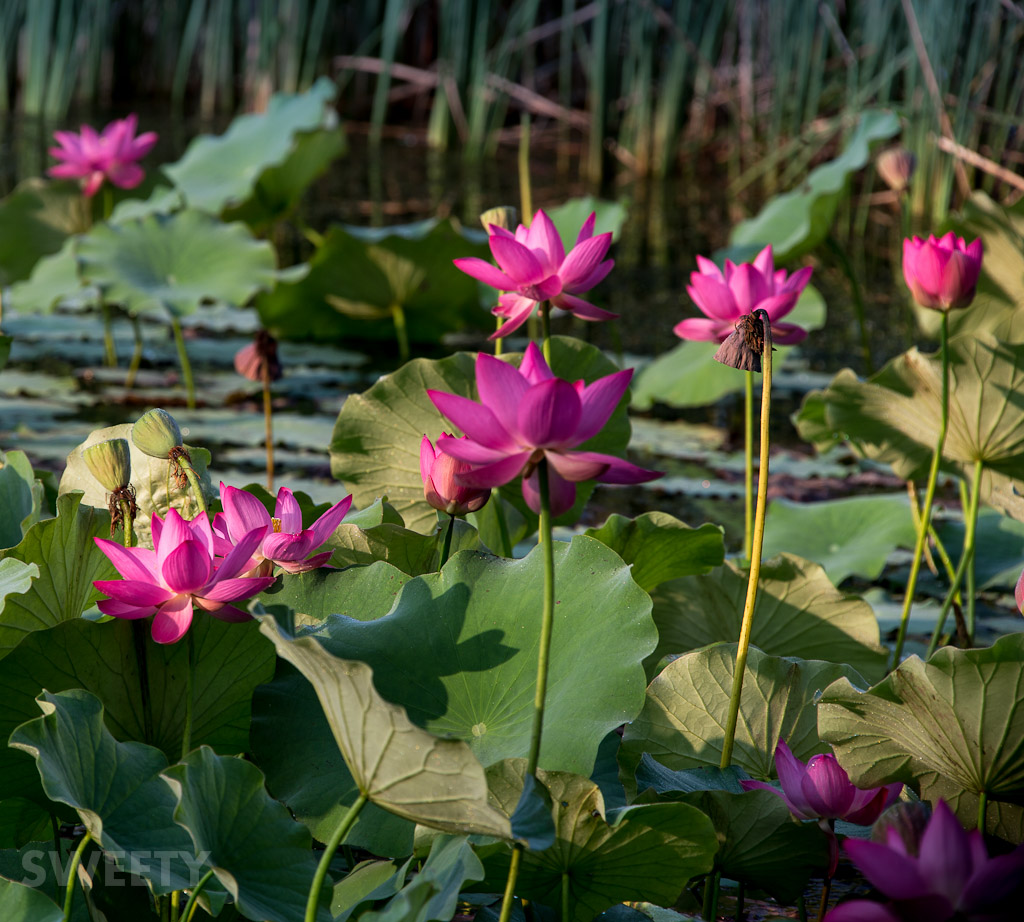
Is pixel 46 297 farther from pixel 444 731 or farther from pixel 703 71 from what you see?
pixel 703 71

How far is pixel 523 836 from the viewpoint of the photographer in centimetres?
66

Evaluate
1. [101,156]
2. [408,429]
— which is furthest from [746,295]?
[101,156]

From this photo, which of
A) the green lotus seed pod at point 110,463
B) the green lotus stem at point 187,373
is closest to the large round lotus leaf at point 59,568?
the green lotus seed pod at point 110,463

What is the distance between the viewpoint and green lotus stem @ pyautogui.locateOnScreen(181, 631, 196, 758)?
821mm

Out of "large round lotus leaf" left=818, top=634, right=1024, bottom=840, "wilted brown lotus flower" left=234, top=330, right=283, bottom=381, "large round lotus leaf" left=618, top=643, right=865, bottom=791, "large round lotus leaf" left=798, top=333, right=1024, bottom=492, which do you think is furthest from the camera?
"wilted brown lotus flower" left=234, top=330, right=283, bottom=381

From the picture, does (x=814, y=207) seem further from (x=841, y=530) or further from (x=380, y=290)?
(x=380, y=290)

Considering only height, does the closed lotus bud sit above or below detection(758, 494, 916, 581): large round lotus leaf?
above

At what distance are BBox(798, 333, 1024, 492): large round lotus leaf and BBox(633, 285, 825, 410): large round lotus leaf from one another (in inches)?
26.2

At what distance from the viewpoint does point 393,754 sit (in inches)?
26.5

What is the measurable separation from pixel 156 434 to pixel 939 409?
103cm

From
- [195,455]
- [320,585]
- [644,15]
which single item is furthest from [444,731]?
[644,15]

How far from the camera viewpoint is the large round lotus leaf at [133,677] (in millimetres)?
859

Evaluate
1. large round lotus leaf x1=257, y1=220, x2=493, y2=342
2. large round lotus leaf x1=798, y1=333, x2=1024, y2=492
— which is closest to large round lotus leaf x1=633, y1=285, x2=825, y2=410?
large round lotus leaf x1=257, y1=220, x2=493, y2=342

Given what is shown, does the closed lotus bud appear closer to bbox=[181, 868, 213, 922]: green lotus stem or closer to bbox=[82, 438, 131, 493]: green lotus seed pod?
bbox=[82, 438, 131, 493]: green lotus seed pod
